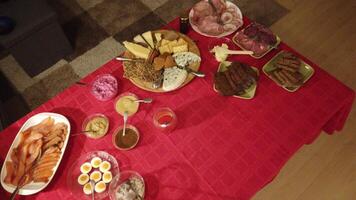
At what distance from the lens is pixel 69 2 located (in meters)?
3.26

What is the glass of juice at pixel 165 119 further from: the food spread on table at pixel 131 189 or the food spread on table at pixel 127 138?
the food spread on table at pixel 131 189

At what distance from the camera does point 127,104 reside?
5.55ft

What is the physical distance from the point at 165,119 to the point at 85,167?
0.47 m

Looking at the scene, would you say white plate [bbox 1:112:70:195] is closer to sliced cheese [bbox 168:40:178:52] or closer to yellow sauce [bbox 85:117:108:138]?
yellow sauce [bbox 85:117:108:138]

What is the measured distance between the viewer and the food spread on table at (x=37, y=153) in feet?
4.89

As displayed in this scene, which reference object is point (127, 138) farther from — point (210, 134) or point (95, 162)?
point (210, 134)

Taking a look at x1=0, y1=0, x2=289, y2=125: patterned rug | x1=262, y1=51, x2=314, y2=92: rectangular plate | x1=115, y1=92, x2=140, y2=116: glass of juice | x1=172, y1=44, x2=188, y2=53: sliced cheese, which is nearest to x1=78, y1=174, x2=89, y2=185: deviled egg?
x1=115, y1=92, x2=140, y2=116: glass of juice

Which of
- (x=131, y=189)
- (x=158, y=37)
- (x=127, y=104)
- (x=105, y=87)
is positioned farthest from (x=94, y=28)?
(x=131, y=189)

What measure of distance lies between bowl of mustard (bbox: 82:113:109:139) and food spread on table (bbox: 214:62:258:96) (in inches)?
25.2

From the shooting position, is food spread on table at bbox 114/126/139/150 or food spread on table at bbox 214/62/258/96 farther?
food spread on table at bbox 214/62/258/96

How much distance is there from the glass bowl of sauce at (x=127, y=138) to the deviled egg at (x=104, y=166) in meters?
0.10

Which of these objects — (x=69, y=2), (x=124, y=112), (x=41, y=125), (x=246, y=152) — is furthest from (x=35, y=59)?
(x=246, y=152)

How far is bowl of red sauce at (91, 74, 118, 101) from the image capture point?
1.70m

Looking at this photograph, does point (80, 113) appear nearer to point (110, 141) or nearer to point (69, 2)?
point (110, 141)
